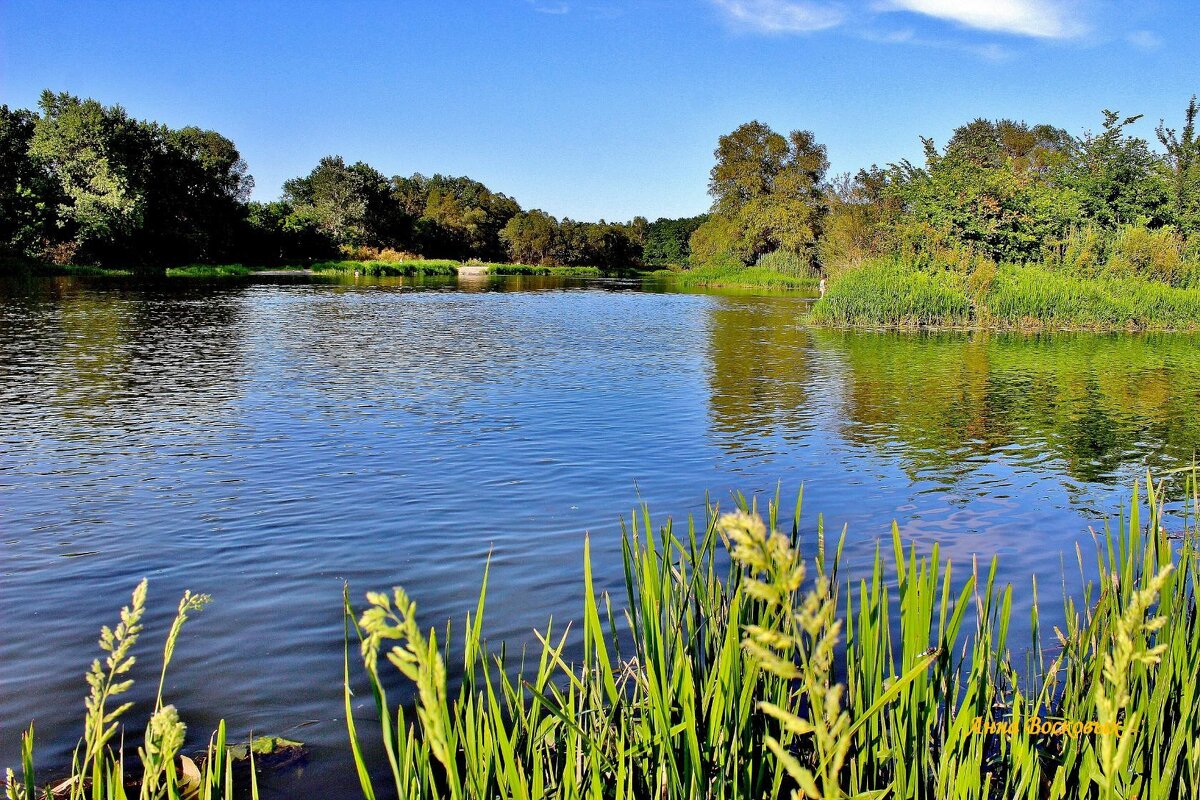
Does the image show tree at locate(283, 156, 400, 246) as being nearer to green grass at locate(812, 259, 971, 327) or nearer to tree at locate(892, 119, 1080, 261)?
tree at locate(892, 119, 1080, 261)

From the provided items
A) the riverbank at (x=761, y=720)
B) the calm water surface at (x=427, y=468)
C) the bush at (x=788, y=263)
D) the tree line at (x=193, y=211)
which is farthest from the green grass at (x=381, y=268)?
the riverbank at (x=761, y=720)

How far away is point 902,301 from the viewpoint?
23.8 meters

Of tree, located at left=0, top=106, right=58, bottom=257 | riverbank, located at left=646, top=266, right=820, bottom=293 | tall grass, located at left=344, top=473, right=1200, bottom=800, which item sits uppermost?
tree, located at left=0, top=106, right=58, bottom=257

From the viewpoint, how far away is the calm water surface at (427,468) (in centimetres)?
480

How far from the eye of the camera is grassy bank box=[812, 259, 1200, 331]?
78.2 feet

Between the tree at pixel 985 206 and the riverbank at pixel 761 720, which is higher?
the tree at pixel 985 206

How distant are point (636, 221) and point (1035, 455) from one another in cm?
11651

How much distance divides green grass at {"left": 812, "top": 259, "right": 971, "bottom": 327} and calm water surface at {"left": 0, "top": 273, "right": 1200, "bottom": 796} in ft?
15.2

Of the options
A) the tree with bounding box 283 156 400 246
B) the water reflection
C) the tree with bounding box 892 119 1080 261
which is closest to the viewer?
the water reflection

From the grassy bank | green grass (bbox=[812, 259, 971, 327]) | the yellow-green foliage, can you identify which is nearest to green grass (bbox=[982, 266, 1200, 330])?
the grassy bank

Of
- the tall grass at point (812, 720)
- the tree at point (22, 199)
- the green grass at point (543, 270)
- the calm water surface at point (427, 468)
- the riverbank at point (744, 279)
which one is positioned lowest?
the calm water surface at point (427, 468)

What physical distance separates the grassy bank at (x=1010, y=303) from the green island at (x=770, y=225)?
55 mm

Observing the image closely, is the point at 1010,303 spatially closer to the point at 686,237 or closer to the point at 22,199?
the point at 22,199

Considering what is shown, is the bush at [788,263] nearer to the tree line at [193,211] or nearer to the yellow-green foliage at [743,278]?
the yellow-green foliage at [743,278]
